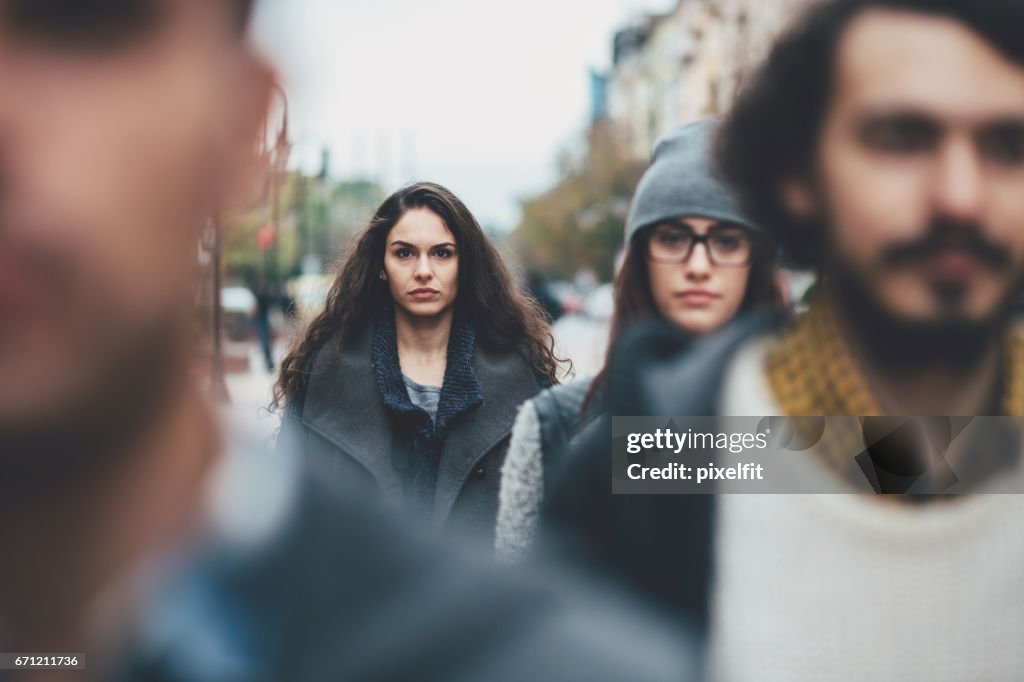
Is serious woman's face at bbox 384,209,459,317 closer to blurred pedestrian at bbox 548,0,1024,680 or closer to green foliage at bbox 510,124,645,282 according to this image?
blurred pedestrian at bbox 548,0,1024,680

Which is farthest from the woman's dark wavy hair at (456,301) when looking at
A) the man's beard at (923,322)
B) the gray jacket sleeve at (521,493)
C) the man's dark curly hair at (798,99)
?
the man's beard at (923,322)

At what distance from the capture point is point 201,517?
720 millimetres

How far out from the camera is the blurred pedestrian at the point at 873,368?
4.56ft

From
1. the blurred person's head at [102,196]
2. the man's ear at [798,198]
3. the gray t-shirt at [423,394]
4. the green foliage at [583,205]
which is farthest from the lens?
the green foliage at [583,205]

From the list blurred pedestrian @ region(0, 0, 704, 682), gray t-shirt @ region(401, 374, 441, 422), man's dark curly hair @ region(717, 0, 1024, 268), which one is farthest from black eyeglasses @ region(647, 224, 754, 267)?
blurred pedestrian @ region(0, 0, 704, 682)

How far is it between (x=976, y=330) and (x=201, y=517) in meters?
1.12

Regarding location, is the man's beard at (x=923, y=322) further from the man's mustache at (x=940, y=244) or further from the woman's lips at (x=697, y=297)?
the woman's lips at (x=697, y=297)

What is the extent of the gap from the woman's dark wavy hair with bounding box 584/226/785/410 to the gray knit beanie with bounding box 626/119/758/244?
4 centimetres

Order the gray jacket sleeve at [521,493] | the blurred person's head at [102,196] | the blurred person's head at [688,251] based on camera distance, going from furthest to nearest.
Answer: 1. the blurred person's head at [688,251]
2. the gray jacket sleeve at [521,493]
3. the blurred person's head at [102,196]

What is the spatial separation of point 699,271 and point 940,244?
51 centimetres

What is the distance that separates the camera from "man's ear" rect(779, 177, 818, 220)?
149cm

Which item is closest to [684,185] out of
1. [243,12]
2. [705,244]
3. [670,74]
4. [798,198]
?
[705,244]

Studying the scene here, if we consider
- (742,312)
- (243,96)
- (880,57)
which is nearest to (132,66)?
(243,96)

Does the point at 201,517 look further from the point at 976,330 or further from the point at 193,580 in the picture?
the point at 976,330
